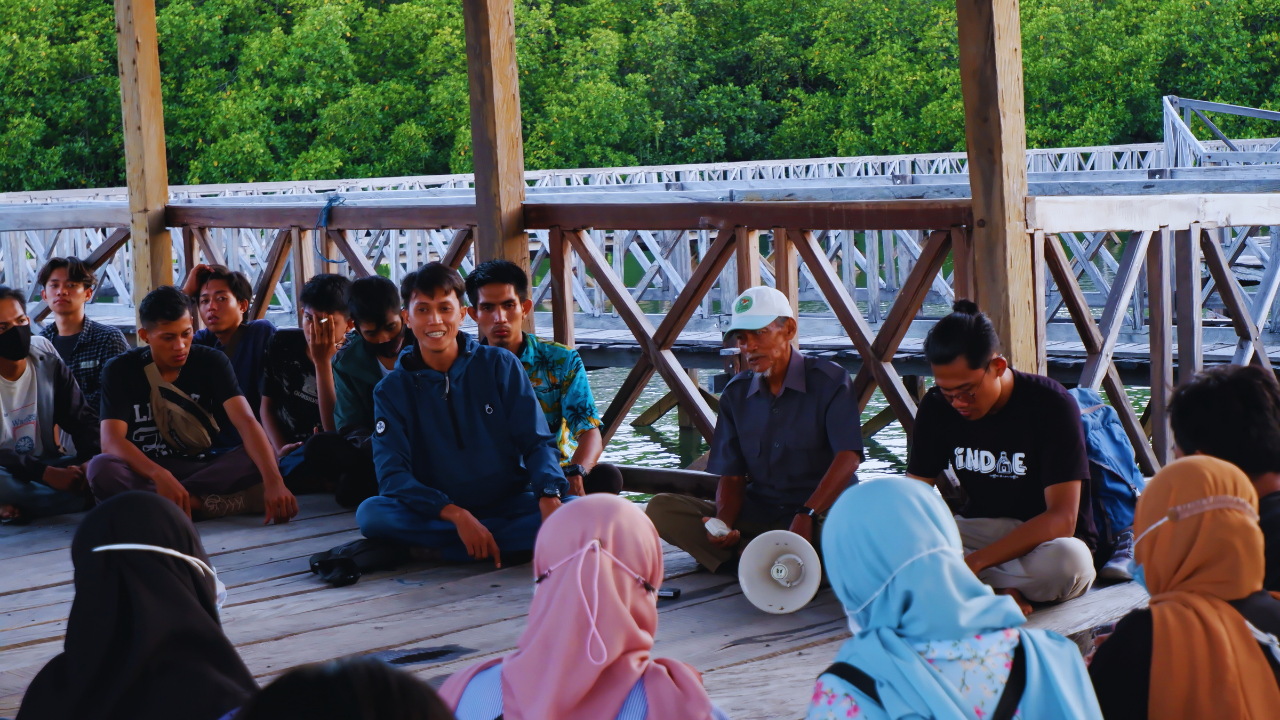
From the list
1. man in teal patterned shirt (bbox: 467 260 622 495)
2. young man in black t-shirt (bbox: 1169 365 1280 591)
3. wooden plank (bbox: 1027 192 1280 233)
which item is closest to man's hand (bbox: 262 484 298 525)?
man in teal patterned shirt (bbox: 467 260 622 495)

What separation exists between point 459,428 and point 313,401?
1.31 metres

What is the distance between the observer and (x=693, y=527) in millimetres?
3832

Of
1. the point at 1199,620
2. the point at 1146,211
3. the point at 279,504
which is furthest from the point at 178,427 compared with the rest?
the point at 1199,620

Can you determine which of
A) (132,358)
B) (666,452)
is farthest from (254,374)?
(666,452)

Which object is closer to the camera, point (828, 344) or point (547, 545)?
point (547, 545)

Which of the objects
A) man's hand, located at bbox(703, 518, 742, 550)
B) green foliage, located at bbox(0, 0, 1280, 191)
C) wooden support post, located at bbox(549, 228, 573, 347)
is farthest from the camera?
green foliage, located at bbox(0, 0, 1280, 191)

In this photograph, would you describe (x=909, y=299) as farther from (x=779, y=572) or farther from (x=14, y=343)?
(x=14, y=343)

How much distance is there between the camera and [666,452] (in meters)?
10.9

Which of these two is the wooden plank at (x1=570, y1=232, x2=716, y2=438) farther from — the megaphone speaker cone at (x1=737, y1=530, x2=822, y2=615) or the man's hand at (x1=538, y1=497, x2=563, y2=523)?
the megaphone speaker cone at (x1=737, y1=530, x2=822, y2=615)

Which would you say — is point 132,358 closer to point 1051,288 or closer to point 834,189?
point 834,189

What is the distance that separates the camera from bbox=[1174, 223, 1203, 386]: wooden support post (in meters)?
4.77

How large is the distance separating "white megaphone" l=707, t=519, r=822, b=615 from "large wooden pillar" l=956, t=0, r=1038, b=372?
1046 mm

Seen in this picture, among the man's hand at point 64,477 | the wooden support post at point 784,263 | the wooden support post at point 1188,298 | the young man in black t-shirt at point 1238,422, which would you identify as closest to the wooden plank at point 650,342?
the wooden support post at point 784,263

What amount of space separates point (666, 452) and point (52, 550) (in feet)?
22.7
